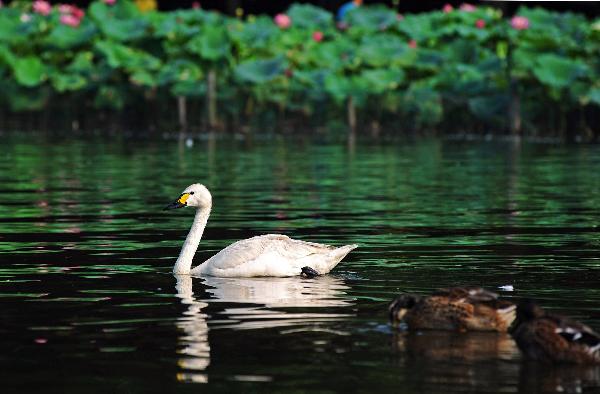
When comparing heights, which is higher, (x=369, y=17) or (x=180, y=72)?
(x=369, y=17)

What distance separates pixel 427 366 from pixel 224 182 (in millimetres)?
14730

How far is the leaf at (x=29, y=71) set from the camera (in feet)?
129

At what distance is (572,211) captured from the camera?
18.8 metres

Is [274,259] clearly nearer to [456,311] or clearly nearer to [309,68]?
[456,311]

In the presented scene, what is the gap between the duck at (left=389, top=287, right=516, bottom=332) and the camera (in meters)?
10.1

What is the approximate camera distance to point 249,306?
37.5 ft

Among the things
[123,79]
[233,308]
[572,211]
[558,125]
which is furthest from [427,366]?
[123,79]

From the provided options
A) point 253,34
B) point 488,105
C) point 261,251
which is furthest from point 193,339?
point 253,34

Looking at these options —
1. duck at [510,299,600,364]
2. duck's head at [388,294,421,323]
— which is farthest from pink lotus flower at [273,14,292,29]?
duck at [510,299,600,364]

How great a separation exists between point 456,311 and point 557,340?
107 cm

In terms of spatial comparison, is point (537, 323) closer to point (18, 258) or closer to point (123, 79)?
point (18, 258)

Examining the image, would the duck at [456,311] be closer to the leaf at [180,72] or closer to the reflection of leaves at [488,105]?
the reflection of leaves at [488,105]

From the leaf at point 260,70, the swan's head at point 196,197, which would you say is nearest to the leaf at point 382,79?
the leaf at point 260,70

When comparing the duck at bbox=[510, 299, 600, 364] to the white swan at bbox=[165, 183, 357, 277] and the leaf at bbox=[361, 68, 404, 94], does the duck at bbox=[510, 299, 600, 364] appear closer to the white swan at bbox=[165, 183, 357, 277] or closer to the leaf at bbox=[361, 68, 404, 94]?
the white swan at bbox=[165, 183, 357, 277]
